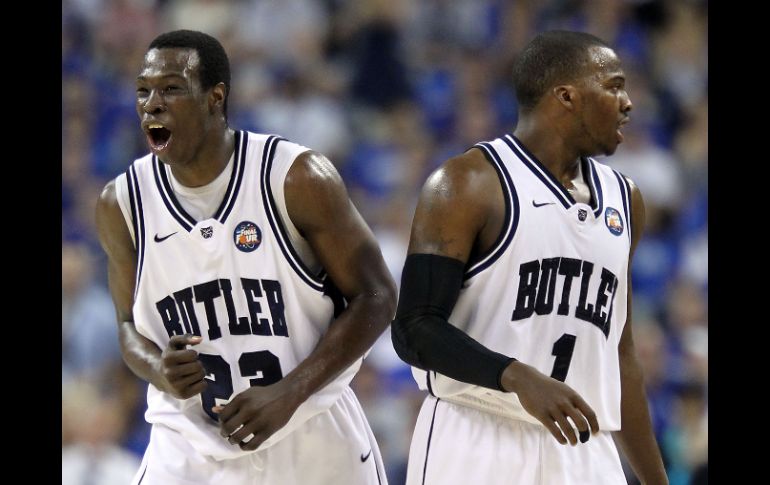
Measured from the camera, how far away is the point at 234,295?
362 cm

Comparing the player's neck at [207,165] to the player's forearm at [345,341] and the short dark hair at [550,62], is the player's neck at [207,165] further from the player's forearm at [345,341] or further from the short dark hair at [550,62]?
the short dark hair at [550,62]

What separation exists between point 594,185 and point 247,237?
1024 millimetres

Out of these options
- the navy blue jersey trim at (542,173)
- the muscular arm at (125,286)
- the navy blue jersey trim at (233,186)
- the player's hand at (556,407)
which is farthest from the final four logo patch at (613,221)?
the muscular arm at (125,286)

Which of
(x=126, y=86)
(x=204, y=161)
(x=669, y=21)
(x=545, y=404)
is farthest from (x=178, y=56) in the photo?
(x=669, y=21)

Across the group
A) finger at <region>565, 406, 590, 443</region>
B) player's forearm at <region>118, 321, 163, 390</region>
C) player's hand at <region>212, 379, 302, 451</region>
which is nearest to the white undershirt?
player's forearm at <region>118, 321, 163, 390</region>

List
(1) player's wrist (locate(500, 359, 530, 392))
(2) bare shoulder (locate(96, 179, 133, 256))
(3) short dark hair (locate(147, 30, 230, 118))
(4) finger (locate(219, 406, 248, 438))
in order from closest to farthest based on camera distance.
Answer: (1) player's wrist (locate(500, 359, 530, 392)) → (4) finger (locate(219, 406, 248, 438)) → (3) short dark hair (locate(147, 30, 230, 118)) → (2) bare shoulder (locate(96, 179, 133, 256))

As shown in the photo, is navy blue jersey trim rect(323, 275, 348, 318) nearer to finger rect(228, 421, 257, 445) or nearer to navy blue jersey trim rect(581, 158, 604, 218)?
finger rect(228, 421, 257, 445)

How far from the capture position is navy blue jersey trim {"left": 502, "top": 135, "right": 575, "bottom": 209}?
11.4ft

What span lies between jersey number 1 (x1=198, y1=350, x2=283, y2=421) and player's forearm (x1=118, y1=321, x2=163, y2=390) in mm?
134
